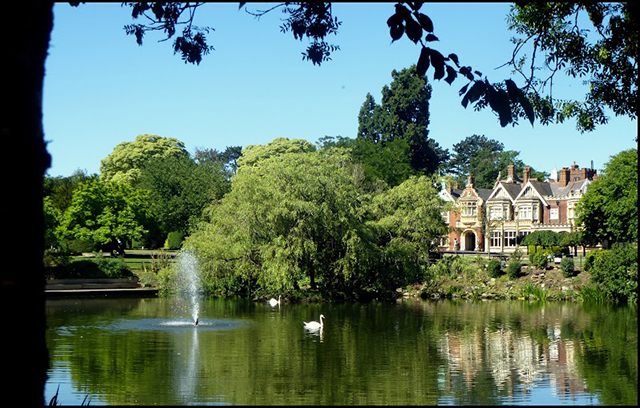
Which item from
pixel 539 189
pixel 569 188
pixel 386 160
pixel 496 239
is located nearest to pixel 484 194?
pixel 496 239

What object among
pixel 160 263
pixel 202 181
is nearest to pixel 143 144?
pixel 202 181

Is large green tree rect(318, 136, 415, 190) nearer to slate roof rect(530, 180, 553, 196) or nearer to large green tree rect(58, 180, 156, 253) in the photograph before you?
slate roof rect(530, 180, 553, 196)

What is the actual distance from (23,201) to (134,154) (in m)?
74.4

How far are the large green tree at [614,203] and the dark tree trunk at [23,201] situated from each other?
4003cm

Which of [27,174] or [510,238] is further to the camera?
[510,238]

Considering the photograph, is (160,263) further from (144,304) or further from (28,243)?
(28,243)

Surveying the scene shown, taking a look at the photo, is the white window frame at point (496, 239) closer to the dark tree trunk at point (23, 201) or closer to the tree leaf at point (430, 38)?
the tree leaf at point (430, 38)

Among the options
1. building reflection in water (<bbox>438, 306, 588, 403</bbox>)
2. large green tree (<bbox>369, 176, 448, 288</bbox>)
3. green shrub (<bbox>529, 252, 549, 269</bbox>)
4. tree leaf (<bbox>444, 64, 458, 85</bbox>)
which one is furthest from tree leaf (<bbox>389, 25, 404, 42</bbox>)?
green shrub (<bbox>529, 252, 549, 269</bbox>)

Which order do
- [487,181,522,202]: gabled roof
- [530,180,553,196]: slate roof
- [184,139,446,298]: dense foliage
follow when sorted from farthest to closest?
[487,181,522,202]: gabled roof < [530,180,553,196]: slate roof < [184,139,446,298]: dense foliage

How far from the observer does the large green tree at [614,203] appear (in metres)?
41.7

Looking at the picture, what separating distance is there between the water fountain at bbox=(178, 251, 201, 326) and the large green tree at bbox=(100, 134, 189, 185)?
121ft

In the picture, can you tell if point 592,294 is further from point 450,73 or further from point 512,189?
point 450,73

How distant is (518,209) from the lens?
70.6m

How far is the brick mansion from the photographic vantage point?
67.0 metres
